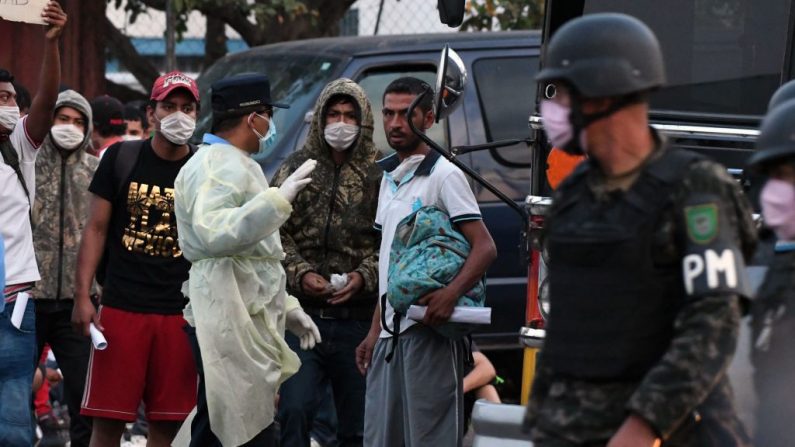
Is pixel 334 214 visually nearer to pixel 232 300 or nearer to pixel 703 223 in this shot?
pixel 232 300

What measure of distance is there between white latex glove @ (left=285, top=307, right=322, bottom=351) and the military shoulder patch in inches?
132

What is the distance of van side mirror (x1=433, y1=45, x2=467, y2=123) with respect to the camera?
18.6 feet

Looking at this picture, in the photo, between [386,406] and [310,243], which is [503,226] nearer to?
[310,243]

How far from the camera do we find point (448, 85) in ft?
18.7

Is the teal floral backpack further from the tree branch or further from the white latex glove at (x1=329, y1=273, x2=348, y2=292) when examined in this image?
the tree branch

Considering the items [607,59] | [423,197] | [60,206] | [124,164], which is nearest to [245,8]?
[60,206]

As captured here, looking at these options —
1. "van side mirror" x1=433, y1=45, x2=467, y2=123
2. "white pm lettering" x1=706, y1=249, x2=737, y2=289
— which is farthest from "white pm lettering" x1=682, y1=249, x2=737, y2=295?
"van side mirror" x1=433, y1=45, x2=467, y2=123

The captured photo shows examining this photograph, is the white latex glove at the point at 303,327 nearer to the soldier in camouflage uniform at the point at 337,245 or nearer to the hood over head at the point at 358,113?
the soldier in camouflage uniform at the point at 337,245

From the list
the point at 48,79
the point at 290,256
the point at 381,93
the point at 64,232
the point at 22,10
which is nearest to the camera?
the point at 22,10

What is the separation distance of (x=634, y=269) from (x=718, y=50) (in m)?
2.43

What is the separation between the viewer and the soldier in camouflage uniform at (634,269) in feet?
10.8

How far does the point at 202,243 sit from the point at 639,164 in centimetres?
281

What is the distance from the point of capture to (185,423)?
649 cm

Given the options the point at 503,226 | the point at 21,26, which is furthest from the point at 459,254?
the point at 21,26
